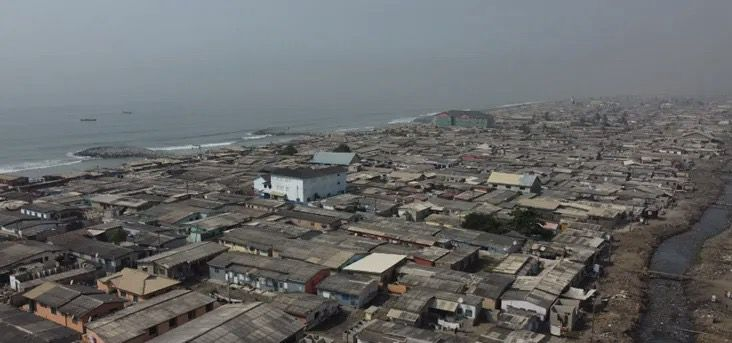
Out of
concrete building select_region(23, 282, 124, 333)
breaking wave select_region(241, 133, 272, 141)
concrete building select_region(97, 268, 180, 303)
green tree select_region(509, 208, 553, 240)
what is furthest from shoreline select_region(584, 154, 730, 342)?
breaking wave select_region(241, 133, 272, 141)

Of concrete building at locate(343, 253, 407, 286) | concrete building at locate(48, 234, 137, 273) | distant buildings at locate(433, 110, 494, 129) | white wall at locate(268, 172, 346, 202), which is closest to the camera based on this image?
concrete building at locate(343, 253, 407, 286)

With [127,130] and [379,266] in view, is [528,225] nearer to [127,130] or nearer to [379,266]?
[379,266]

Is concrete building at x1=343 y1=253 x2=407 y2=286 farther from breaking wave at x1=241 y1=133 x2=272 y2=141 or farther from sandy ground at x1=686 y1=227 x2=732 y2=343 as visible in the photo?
breaking wave at x1=241 y1=133 x2=272 y2=141

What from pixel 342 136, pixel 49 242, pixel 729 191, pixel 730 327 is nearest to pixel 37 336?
pixel 49 242

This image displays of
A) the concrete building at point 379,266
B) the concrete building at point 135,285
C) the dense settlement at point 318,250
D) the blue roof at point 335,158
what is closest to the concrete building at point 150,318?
the dense settlement at point 318,250

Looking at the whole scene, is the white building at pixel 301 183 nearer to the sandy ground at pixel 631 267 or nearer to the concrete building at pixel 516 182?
the concrete building at pixel 516 182

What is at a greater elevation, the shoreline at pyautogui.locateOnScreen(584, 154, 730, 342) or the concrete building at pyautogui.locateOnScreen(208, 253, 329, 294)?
the concrete building at pyautogui.locateOnScreen(208, 253, 329, 294)
